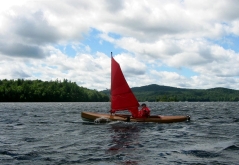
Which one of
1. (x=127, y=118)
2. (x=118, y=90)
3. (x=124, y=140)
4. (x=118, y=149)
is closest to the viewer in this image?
(x=118, y=149)

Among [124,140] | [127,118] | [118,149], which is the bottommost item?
[118,149]

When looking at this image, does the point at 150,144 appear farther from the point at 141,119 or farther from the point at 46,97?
the point at 46,97

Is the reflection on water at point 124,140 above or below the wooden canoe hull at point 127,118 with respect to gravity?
below

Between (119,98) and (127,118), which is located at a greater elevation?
(119,98)

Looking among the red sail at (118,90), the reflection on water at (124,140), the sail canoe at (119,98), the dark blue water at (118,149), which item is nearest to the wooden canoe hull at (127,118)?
the sail canoe at (119,98)

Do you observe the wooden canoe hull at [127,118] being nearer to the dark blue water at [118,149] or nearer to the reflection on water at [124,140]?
the reflection on water at [124,140]

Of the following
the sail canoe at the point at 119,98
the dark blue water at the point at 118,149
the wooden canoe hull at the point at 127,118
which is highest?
the sail canoe at the point at 119,98

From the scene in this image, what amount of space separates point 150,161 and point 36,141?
9.33 metres

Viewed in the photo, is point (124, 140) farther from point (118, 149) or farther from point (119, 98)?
point (119, 98)

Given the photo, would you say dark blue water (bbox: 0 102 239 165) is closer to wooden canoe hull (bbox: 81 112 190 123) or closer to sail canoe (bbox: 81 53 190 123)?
wooden canoe hull (bbox: 81 112 190 123)

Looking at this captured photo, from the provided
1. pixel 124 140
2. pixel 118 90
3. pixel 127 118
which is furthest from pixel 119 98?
pixel 124 140

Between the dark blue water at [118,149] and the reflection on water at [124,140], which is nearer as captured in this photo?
the dark blue water at [118,149]

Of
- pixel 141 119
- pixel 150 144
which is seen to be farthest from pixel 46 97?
pixel 150 144

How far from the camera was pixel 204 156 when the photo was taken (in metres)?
15.9
